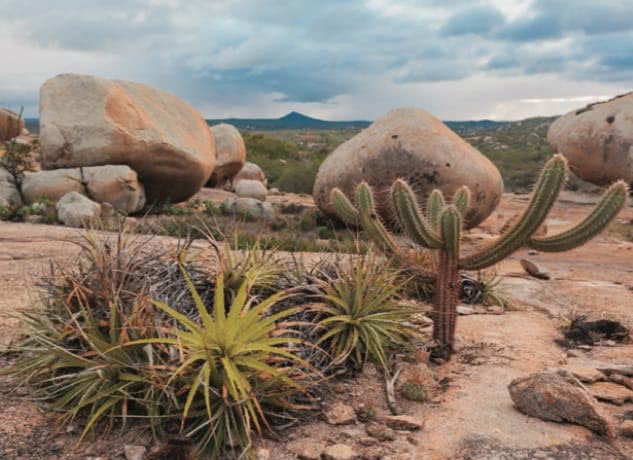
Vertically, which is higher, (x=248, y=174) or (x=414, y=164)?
(x=414, y=164)

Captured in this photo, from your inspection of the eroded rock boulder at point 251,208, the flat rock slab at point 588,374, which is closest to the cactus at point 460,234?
the flat rock slab at point 588,374

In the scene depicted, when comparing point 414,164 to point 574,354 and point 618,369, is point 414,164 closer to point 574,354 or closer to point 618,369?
point 574,354

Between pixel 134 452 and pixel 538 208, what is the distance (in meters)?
3.09

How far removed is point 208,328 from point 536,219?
2.53 meters

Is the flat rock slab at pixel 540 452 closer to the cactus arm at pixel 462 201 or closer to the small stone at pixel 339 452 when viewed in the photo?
the small stone at pixel 339 452

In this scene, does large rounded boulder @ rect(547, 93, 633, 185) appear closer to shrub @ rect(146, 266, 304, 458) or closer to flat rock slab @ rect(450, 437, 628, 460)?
flat rock slab @ rect(450, 437, 628, 460)

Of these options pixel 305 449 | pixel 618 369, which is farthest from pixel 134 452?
pixel 618 369

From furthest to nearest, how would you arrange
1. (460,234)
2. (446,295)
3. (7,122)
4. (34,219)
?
1. (7,122)
2. (34,219)
3. (446,295)
4. (460,234)

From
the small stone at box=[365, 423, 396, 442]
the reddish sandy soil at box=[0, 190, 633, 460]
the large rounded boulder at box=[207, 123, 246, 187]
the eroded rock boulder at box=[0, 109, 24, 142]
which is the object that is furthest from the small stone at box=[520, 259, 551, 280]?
the eroded rock boulder at box=[0, 109, 24, 142]

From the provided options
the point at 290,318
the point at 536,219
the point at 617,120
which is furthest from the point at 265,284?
the point at 617,120

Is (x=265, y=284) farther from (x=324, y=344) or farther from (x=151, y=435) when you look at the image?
(x=151, y=435)

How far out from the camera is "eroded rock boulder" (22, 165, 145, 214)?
11.5 metres

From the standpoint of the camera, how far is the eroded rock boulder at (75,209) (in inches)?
397

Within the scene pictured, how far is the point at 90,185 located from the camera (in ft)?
37.6
